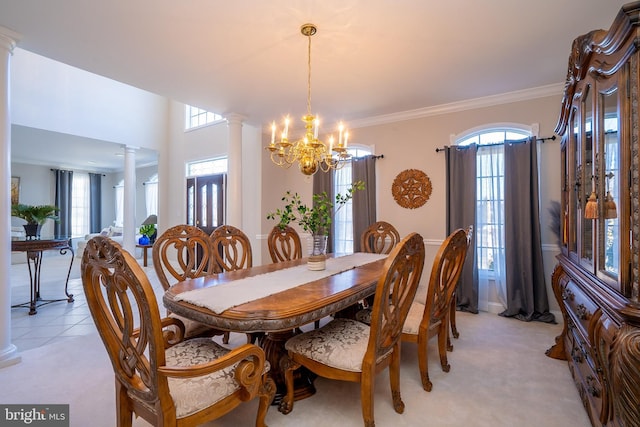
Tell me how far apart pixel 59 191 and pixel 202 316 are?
1063 cm

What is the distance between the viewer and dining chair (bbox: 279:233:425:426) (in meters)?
1.49

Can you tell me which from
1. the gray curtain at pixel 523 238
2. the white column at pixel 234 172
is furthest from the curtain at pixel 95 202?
the gray curtain at pixel 523 238

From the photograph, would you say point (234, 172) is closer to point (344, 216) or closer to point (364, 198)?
point (344, 216)

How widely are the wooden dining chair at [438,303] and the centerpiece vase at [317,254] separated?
0.75 metres

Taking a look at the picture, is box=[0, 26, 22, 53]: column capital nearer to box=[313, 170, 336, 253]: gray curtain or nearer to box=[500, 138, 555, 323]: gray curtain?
box=[313, 170, 336, 253]: gray curtain

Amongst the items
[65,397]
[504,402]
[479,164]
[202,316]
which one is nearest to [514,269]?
[479,164]

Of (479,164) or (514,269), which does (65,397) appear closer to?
(514,269)

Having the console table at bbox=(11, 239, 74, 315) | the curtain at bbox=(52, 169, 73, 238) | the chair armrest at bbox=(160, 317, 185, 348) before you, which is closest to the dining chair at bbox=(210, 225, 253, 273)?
the chair armrest at bbox=(160, 317, 185, 348)

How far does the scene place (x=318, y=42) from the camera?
8.19 ft

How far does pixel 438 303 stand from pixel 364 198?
8.09 feet

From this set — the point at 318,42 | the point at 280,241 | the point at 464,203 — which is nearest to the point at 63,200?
the point at 280,241

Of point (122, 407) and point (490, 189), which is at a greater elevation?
point (490, 189)

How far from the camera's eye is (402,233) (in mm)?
4297

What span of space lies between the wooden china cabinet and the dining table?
3.71 ft
